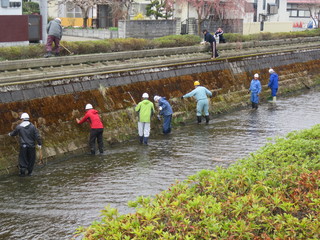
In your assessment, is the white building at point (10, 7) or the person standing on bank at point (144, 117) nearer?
the person standing on bank at point (144, 117)

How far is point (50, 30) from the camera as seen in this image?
21.6 meters

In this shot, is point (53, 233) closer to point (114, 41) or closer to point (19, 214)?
point (19, 214)

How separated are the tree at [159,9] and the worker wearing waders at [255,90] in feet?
51.5

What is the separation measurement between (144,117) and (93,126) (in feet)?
7.21

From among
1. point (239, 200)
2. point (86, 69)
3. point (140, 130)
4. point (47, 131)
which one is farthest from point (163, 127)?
point (239, 200)

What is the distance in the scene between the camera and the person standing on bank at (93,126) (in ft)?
57.4

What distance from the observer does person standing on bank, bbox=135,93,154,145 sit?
19.1 m

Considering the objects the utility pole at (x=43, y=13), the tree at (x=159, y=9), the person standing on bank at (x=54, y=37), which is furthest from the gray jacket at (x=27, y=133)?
the tree at (x=159, y=9)

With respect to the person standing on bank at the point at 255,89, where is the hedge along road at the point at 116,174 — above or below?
below

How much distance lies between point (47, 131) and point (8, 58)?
4.40 meters

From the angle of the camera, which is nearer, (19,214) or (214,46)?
(19,214)

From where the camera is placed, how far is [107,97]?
2011 cm

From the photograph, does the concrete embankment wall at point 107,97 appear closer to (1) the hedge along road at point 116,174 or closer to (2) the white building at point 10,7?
(1) the hedge along road at point 116,174

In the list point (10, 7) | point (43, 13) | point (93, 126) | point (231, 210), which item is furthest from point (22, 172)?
point (10, 7)
